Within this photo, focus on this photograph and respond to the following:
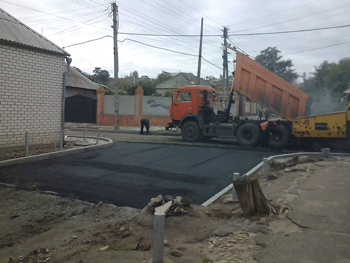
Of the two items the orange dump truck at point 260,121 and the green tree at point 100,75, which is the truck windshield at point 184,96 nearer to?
the orange dump truck at point 260,121

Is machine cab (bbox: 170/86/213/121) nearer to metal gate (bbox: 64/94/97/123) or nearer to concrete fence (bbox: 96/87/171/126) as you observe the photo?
concrete fence (bbox: 96/87/171/126)

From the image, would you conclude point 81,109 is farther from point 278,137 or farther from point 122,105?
point 278,137

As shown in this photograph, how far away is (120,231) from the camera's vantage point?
4.81 meters

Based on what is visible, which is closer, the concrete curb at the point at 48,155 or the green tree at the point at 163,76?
the concrete curb at the point at 48,155

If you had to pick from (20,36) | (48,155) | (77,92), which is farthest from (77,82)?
(48,155)

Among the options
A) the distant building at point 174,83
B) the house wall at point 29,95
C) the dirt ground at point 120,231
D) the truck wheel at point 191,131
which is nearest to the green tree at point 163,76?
the distant building at point 174,83

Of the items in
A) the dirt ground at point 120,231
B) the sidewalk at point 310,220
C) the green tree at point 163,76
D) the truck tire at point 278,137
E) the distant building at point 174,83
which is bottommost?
the dirt ground at point 120,231

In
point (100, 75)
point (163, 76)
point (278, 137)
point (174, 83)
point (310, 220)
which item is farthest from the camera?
point (100, 75)

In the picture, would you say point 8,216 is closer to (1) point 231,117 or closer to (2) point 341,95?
(1) point 231,117

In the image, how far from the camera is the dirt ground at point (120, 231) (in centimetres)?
402

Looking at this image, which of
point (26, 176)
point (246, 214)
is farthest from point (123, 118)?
point (246, 214)

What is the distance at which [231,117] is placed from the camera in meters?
16.5

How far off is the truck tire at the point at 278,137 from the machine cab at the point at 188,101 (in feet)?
13.3

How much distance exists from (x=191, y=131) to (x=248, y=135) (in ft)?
9.98
